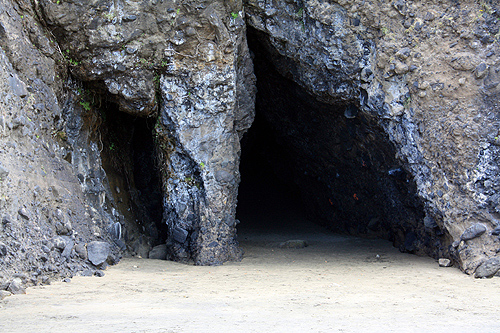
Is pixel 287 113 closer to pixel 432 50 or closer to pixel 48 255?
pixel 432 50

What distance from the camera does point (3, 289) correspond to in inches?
163

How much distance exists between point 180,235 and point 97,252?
1576 mm

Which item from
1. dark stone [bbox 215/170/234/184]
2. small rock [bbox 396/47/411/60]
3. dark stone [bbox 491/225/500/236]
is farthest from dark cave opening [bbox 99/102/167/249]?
dark stone [bbox 491/225/500/236]

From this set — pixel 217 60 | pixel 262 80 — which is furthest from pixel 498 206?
pixel 262 80

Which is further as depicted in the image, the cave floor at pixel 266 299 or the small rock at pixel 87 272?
the small rock at pixel 87 272

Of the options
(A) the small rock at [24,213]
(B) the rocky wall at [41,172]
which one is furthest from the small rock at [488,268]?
(A) the small rock at [24,213]

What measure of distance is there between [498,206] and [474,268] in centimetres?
95

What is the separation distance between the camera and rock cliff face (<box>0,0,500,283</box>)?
586 cm

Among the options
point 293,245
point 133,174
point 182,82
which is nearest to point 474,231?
point 293,245

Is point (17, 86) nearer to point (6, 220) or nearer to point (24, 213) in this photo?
point (24, 213)

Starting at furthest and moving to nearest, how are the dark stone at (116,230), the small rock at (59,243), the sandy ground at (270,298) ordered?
the dark stone at (116,230) → the small rock at (59,243) → the sandy ground at (270,298)

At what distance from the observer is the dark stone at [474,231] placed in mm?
5734

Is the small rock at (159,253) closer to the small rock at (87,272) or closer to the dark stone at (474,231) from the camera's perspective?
the small rock at (87,272)

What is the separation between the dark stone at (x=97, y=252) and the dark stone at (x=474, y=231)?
16.4 ft
